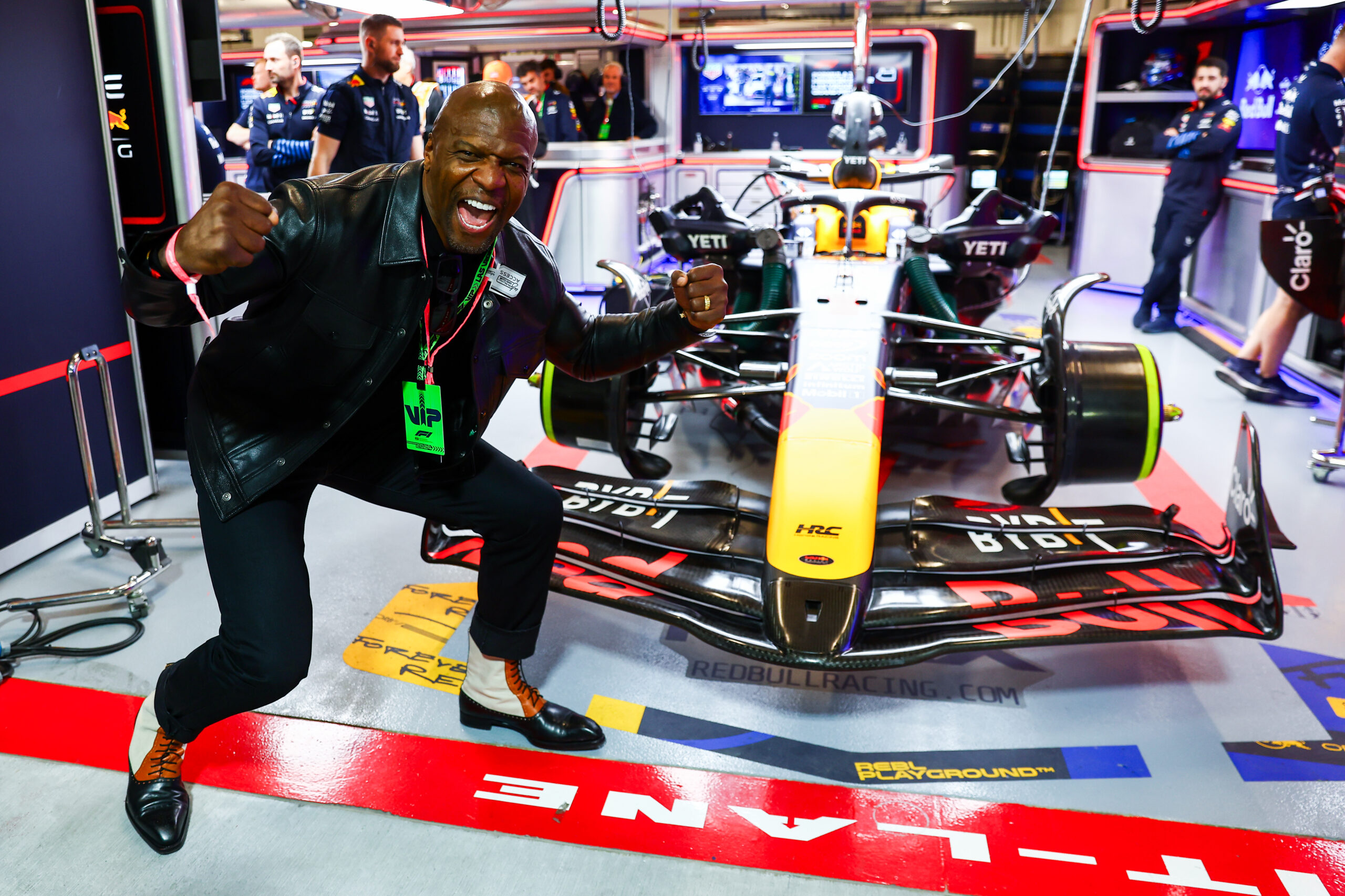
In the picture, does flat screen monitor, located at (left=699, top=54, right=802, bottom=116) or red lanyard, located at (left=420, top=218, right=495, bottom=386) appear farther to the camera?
flat screen monitor, located at (left=699, top=54, right=802, bottom=116)

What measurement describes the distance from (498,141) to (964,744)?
173 centimetres

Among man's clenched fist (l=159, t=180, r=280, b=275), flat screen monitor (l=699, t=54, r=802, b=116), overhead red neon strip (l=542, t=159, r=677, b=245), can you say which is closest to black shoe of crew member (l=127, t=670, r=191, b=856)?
man's clenched fist (l=159, t=180, r=280, b=275)

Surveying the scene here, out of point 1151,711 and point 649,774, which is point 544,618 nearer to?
point 649,774

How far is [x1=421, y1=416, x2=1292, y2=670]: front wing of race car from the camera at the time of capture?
2.29 metres

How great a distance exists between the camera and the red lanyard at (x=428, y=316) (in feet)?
6.00

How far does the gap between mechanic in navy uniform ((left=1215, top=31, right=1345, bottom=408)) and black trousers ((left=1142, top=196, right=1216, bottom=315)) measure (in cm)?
129

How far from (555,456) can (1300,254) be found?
3.54 meters

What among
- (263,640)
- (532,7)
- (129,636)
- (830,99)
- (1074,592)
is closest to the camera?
(263,640)

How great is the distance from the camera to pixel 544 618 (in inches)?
120

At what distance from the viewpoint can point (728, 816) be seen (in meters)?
2.12

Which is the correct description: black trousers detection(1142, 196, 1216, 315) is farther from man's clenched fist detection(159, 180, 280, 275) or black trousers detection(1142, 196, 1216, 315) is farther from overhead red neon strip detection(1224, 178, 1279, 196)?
man's clenched fist detection(159, 180, 280, 275)

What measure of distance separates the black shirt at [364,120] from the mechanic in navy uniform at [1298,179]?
14.5ft

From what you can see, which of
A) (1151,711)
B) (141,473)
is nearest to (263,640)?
(1151,711)

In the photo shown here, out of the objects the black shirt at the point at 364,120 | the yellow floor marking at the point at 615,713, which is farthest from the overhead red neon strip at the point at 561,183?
the yellow floor marking at the point at 615,713
